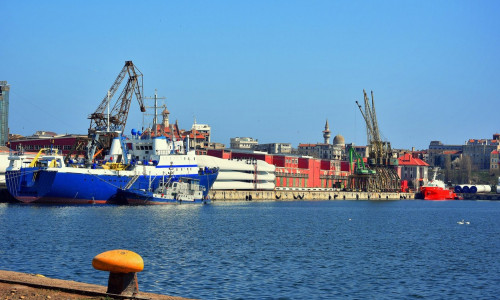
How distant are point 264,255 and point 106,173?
46.4 meters

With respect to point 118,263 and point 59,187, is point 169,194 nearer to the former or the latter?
point 59,187

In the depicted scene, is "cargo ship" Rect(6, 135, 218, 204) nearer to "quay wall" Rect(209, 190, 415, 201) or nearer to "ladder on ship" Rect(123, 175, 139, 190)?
"ladder on ship" Rect(123, 175, 139, 190)

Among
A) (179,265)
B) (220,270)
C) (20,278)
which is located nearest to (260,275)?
(220,270)

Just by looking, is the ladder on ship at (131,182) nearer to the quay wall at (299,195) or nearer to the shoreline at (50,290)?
the quay wall at (299,195)

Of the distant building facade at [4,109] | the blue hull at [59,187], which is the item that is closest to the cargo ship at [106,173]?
the blue hull at [59,187]

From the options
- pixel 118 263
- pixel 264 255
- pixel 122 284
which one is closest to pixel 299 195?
pixel 264 255

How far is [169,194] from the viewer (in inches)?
3278

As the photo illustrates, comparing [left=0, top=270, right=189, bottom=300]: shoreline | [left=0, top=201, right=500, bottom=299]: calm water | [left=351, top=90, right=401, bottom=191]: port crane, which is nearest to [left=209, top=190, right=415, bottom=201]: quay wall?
[left=351, top=90, right=401, bottom=191]: port crane

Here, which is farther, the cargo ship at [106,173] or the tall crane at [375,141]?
the tall crane at [375,141]

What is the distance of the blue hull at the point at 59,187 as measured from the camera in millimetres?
73812

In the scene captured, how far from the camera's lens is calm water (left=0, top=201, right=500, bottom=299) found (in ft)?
86.3

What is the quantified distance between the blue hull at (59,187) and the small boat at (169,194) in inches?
69.8

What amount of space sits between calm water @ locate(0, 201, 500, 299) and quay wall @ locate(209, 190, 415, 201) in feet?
178

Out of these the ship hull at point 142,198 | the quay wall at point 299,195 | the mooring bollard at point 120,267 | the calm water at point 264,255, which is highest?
the quay wall at point 299,195
